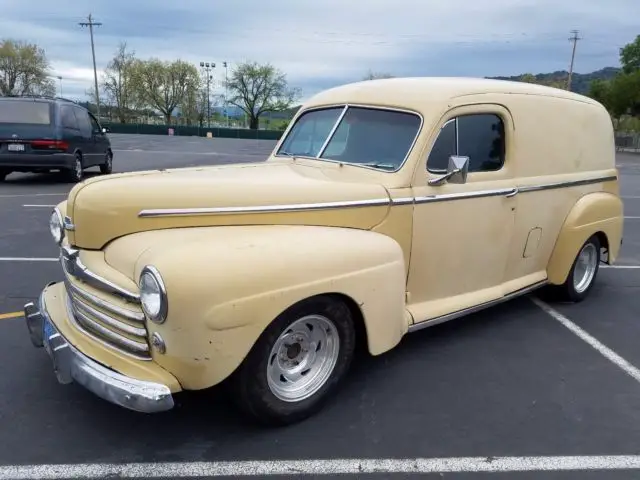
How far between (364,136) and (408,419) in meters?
1.99

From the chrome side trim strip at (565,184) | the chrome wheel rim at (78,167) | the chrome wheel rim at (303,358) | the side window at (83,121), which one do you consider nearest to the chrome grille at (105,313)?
the chrome wheel rim at (303,358)

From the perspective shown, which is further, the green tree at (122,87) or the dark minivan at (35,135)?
the green tree at (122,87)

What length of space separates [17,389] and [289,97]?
86.2m

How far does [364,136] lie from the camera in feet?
13.7

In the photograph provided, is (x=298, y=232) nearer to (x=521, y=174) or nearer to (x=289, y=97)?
(x=521, y=174)

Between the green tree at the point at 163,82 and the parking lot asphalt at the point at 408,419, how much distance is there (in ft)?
266

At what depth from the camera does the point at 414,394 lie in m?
3.69

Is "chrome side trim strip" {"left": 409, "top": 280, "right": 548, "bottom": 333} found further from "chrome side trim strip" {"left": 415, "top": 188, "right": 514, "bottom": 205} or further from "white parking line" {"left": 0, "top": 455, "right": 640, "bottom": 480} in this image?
"white parking line" {"left": 0, "top": 455, "right": 640, "bottom": 480}

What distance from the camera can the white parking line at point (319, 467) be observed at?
9.22ft

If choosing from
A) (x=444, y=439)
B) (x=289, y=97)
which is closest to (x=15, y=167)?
(x=444, y=439)

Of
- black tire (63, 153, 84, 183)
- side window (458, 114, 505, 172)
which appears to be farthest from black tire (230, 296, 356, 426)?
black tire (63, 153, 84, 183)

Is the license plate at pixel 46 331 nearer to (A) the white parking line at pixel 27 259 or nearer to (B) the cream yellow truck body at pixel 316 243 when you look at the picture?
(B) the cream yellow truck body at pixel 316 243

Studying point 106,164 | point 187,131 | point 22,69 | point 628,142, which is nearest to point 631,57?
point 628,142

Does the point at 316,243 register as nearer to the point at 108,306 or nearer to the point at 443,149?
the point at 108,306
